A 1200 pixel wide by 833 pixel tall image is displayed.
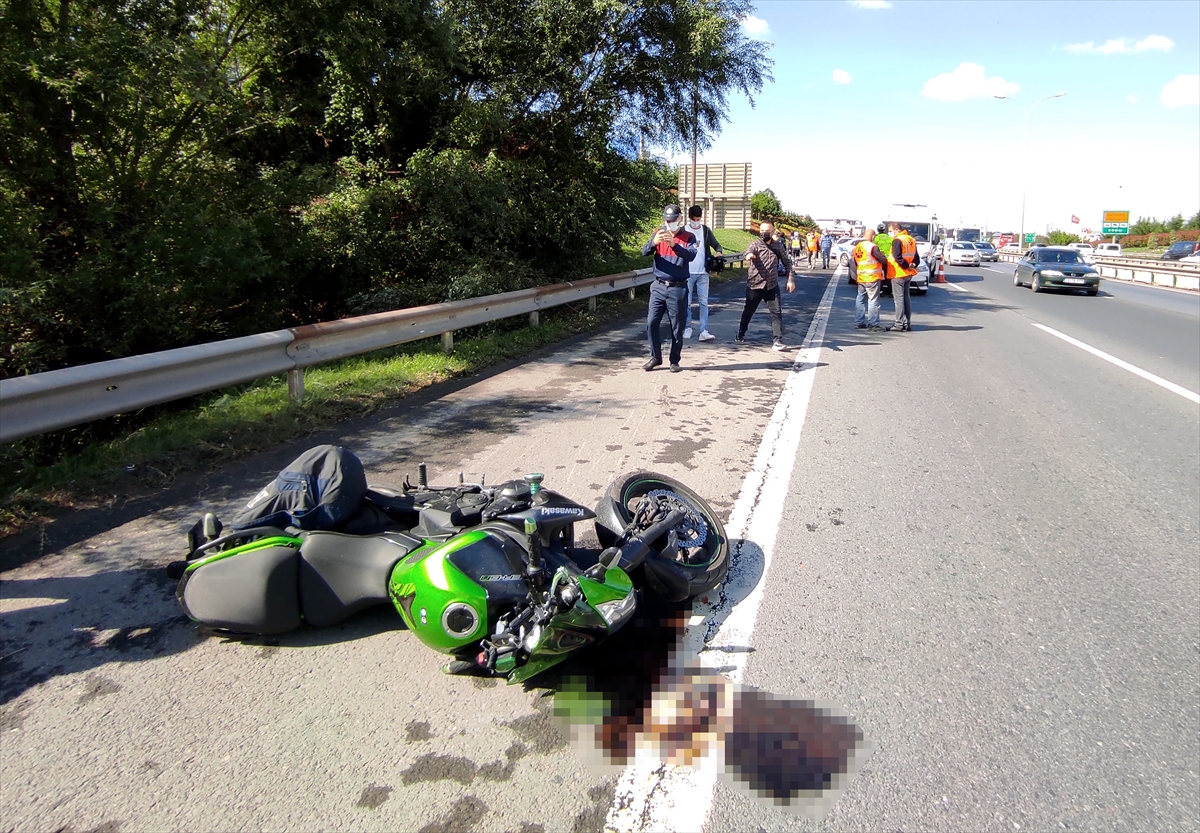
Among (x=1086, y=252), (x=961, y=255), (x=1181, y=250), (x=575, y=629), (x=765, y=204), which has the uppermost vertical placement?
(x=765, y=204)

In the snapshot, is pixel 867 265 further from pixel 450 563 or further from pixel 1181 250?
pixel 1181 250

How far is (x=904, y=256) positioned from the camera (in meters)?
13.5

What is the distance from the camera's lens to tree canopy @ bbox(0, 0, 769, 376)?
7941mm

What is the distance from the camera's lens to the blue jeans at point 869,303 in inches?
550

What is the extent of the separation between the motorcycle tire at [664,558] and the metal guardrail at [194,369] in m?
3.50

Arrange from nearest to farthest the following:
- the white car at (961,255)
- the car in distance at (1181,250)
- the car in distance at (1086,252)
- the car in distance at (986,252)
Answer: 1. the car in distance at (1086,252)
2. the white car at (961,255)
3. the car in distance at (1181,250)
4. the car in distance at (986,252)

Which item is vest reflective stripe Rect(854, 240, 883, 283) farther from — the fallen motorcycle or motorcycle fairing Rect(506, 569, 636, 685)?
motorcycle fairing Rect(506, 569, 636, 685)

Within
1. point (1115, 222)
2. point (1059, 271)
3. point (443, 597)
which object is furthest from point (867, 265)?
point (1115, 222)

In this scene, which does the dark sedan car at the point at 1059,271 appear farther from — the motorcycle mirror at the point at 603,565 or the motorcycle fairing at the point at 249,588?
the motorcycle fairing at the point at 249,588

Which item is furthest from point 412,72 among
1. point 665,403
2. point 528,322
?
point 665,403

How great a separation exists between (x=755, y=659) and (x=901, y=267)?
11772mm

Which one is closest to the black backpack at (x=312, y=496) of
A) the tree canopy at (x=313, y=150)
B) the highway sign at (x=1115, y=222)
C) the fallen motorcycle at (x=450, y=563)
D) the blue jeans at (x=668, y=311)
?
the fallen motorcycle at (x=450, y=563)

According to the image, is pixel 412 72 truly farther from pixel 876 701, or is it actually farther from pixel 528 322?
pixel 876 701

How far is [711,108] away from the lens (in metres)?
17.8
